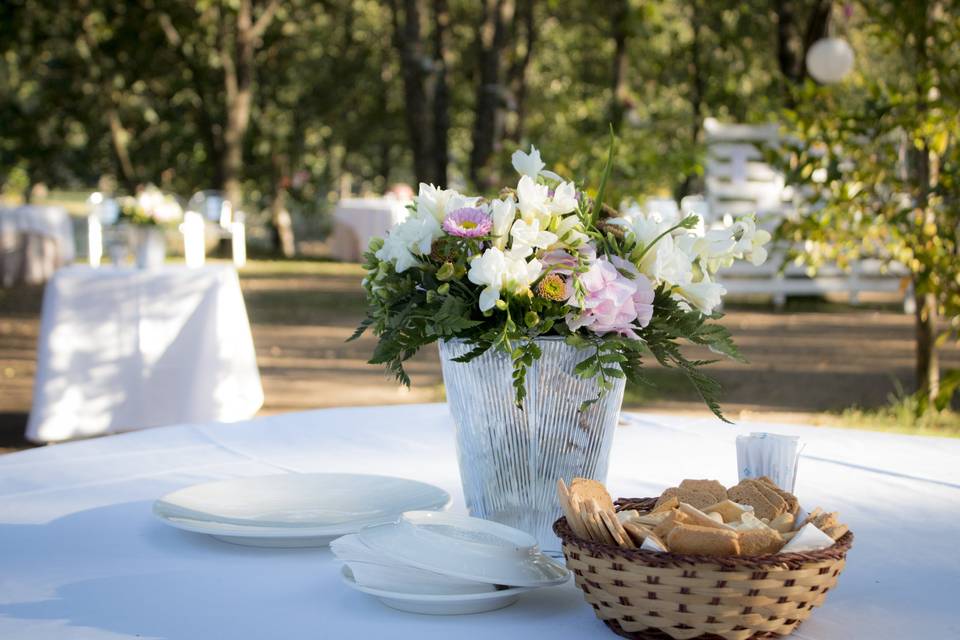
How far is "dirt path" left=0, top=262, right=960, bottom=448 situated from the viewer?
7691mm

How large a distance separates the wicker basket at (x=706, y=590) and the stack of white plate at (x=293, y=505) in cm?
42

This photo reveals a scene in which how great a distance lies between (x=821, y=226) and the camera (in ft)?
20.5

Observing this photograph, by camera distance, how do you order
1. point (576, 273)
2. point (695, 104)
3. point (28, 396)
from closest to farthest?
point (576, 273) < point (28, 396) < point (695, 104)

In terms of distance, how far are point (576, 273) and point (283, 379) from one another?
734 cm

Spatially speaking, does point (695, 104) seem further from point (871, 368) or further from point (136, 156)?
point (871, 368)

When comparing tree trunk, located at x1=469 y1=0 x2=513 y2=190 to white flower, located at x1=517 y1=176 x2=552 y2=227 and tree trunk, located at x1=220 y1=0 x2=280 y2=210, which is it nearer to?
tree trunk, located at x1=220 y1=0 x2=280 y2=210

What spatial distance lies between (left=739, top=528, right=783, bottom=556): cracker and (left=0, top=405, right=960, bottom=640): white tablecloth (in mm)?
97

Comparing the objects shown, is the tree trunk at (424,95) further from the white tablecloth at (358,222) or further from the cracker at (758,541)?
the cracker at (758,541)

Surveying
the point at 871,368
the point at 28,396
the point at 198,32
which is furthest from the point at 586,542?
the point at 198,32

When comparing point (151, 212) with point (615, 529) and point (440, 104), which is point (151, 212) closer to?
point (615, 529)

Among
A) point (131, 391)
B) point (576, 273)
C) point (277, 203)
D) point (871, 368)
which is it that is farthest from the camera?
point (277, 203)

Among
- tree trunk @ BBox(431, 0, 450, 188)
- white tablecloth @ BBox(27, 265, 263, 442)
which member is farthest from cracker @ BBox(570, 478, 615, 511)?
tree trunk @ BBox(431, 0, 450, 188)

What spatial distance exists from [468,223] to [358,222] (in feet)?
60.0

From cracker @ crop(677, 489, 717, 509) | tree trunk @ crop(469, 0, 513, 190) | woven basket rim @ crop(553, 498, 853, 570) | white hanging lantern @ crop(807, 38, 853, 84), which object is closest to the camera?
woven basket rim @ crop(553, 498, 853, 570)
